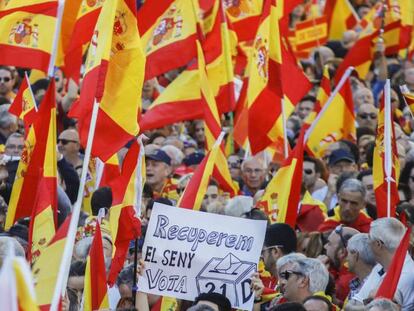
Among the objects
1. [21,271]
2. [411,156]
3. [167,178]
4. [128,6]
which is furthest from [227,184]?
[21,271]

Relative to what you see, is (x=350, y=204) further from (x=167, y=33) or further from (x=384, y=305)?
(x=384, y=305)

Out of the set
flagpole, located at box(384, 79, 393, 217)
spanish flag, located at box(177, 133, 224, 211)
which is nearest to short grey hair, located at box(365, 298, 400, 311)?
spanish flag, located at box(177, 133, 224, 211)

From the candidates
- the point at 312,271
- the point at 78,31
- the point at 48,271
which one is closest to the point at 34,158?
the point at 78,31

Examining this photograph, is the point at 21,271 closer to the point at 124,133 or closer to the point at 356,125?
the point at 124,133

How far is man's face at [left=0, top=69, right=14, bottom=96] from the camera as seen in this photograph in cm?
1705

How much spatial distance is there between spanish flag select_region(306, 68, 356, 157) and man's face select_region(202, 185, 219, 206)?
7.89ft

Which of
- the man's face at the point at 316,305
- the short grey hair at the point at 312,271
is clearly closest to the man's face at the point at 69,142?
the short grey hair at the point at 312,271

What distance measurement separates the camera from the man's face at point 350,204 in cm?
1280

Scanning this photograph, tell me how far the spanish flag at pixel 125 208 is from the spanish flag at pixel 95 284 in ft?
1.66

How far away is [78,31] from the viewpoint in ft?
45.6

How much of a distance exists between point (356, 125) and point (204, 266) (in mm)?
7234

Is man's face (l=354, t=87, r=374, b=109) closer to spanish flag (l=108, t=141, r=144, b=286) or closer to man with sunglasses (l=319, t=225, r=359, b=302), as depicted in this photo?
man with sunglasses (l=319, t=225, r=359, b=302)

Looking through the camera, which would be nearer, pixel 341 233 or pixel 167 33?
pixel 341 233

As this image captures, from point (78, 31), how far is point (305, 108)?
5.09 meters
